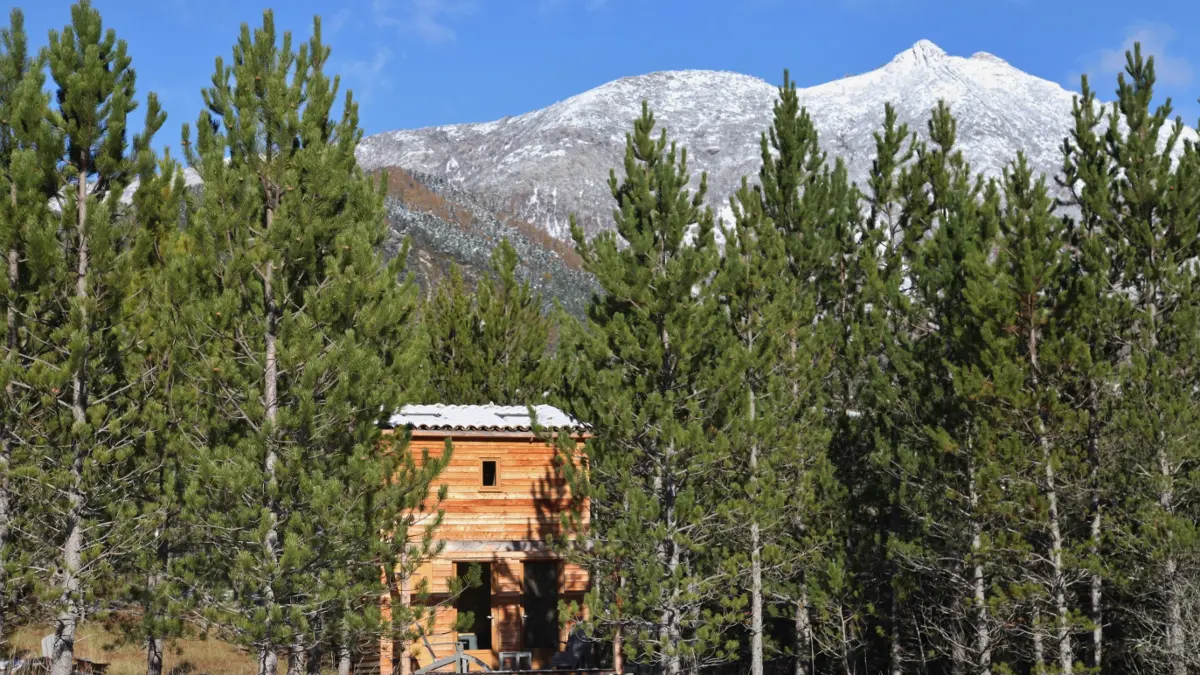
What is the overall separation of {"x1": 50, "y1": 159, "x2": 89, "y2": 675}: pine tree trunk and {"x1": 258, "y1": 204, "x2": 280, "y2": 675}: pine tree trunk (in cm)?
227

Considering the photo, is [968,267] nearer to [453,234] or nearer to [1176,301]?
[1176,301]

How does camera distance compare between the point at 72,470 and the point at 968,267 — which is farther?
the point at 968,267

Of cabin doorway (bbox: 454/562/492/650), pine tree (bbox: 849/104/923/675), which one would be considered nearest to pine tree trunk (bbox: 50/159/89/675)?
cabin doorway (bbox: 454/562/492/650)

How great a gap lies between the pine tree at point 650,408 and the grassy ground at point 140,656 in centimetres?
807

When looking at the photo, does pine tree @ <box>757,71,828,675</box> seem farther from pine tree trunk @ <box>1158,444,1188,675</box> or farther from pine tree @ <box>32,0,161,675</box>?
pine tree @ <box>32,0,161,675</box>

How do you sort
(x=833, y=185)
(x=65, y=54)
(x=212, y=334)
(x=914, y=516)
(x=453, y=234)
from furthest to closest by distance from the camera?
1. (x=453, y=234)
2. (x=833, y=185)
3. (x=914, y=516)
4. (x=65, y=54)
5. (x=212, y=334)

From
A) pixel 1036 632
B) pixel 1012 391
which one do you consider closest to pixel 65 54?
pixel 1012 391

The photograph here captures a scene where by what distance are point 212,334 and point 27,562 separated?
12.2 feet

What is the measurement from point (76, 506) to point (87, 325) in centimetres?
235

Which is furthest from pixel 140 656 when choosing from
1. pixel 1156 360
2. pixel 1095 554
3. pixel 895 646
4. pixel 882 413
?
pixel 1156 360

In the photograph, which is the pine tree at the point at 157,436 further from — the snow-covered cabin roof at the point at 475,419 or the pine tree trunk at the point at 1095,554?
the pine tree trunk at the point at 1095,554

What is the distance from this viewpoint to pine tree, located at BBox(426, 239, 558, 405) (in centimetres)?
3003

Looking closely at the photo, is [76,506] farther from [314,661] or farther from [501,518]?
[501,518]

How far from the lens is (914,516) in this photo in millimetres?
19969
